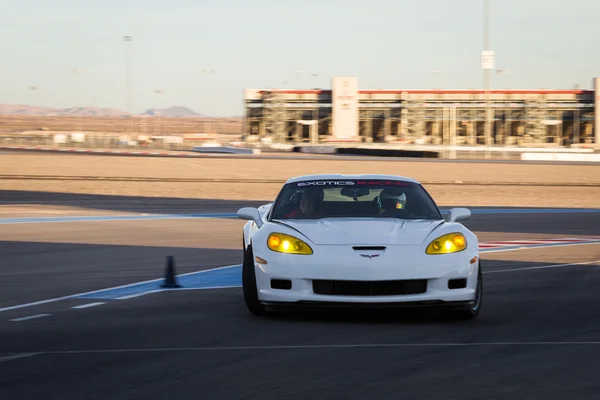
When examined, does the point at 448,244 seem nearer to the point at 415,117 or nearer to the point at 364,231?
the point at 364,231

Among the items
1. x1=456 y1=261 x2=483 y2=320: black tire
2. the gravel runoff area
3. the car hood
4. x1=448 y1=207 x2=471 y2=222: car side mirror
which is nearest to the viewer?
the car hood

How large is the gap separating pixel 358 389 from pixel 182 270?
7048 mm

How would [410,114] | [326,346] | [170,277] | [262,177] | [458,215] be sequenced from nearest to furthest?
[326,346] < [458,215] < [170,277] < [262,177] < [410,114]

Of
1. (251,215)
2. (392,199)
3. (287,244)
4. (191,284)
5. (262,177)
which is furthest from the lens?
(262,177)

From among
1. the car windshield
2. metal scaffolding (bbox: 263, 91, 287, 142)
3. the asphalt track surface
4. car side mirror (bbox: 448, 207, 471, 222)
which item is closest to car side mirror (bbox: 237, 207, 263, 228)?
the car windshield

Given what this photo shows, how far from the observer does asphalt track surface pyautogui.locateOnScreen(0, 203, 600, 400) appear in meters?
5.77

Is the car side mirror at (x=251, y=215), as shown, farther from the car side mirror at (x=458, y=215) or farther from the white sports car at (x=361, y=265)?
the car side mirror at (x=458, y=215)

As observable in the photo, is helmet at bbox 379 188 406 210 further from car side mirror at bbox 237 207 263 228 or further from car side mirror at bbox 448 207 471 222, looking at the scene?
car side mirror at bbox 237 207 263 228

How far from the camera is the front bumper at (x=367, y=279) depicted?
809 cm

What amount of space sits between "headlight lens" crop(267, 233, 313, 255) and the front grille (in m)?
0.31

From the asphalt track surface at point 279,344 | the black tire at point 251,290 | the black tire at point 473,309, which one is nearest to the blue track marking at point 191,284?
the asphalt track surface at point 279,344

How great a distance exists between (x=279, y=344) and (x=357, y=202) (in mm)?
2625

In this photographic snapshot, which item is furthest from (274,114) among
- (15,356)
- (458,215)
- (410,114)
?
(15,356)

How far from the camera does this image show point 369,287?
26.6ft
